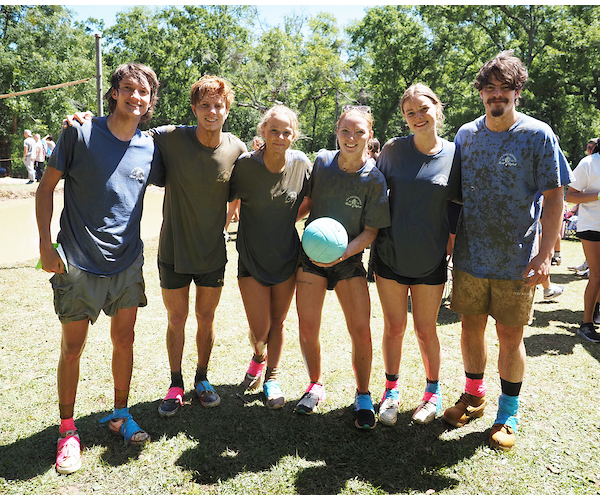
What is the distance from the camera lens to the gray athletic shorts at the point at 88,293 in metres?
2.98

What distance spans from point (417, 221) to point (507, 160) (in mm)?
712

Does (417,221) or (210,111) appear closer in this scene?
(417,221)

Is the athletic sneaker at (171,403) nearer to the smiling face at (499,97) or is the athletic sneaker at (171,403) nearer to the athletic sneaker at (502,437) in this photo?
the athletic sneaker at (502,437)

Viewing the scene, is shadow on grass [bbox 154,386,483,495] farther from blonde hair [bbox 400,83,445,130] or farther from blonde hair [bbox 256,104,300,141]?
blonde hair [bbox 400,83,445,130]

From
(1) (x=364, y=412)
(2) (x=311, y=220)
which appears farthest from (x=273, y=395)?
(2) (x=311, y=220)

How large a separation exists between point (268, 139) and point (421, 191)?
1.16 meters

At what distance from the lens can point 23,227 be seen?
44.9 ft

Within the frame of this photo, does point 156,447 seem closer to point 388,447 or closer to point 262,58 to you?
point 388,447

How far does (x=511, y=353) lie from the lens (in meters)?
3.44

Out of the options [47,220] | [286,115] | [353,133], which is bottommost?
[47,220]

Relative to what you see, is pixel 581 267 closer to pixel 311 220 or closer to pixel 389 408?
pixel 389 408

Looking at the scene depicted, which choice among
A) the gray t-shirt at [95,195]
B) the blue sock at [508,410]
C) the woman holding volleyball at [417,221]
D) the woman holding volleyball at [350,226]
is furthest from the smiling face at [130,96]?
the blue sock at [508,410]

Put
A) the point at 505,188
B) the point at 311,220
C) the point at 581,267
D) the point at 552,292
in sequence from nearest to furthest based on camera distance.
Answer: the point at 505,188 < the point at 311,220 < the point at 552,292 < the point at 581,267

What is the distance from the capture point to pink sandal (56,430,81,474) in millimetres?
2953
